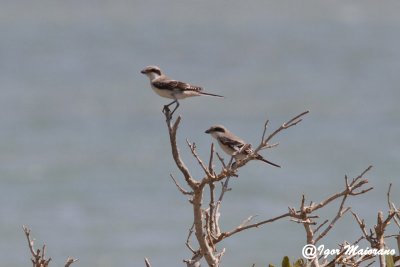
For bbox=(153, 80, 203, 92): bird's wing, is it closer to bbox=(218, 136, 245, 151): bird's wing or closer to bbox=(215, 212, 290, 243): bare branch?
bbox=(218, 136, 245, 151): bird's wing

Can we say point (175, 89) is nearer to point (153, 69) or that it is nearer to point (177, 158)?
point (153, 69)

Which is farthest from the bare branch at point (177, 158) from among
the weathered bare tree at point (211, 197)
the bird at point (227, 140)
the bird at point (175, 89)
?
the bird at point (227, 140)

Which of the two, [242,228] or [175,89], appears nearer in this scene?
[242,228]

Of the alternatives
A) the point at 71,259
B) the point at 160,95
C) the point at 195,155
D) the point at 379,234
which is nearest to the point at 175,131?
the point at 195,155

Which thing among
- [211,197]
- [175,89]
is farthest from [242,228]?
[175,89]

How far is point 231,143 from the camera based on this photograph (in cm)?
1091

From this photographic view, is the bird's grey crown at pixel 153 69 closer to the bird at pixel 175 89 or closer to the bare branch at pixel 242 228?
the bird at pixel 175 89

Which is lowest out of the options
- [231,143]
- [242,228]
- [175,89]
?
[242,228]

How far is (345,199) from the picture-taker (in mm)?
6016

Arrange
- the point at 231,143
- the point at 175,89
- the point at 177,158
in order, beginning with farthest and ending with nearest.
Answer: the point at 231,143
the point at 175,89
the point at 177,158

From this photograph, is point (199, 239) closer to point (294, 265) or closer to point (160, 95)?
point (294, 265)

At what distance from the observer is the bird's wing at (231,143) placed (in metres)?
10.7

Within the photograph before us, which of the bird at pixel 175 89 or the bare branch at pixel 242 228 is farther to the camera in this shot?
the bird at pixel 175 89

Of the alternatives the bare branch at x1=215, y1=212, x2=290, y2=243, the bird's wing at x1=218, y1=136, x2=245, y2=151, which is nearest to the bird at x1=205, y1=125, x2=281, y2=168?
the bird's wing at x1=218, y1=136, x2=245, y2=151
